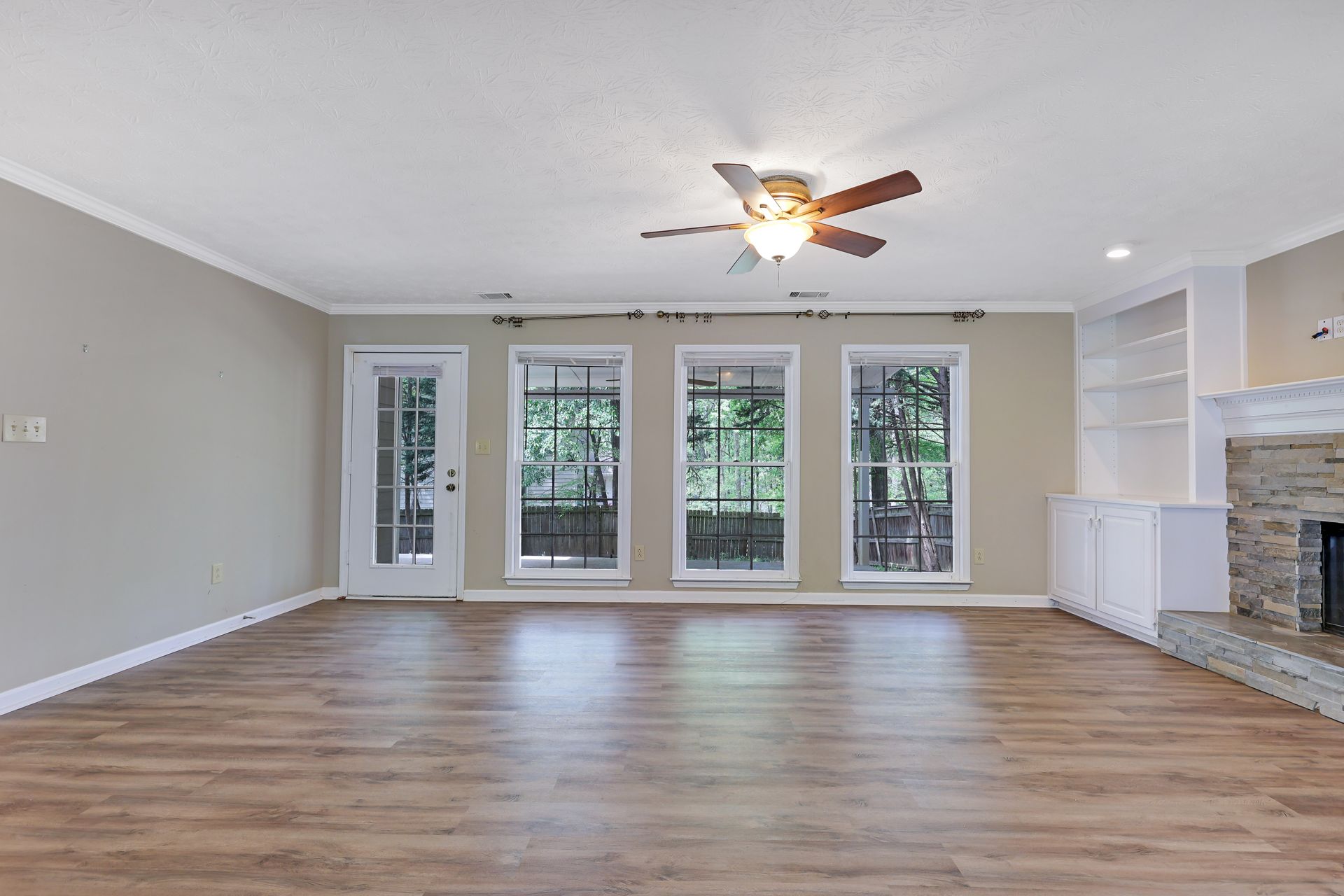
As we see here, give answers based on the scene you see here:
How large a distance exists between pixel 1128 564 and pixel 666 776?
3.59m

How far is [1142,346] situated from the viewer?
4801 mm

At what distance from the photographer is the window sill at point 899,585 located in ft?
17.7

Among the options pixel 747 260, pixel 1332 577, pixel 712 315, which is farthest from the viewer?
pixel 712 315

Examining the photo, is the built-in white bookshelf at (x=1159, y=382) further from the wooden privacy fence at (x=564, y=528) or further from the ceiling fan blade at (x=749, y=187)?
the wooden privacy fence at (x=564, y=528)

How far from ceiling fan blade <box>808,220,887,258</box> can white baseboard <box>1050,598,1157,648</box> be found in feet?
9.92

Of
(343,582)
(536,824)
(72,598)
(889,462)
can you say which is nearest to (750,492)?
(889,462)

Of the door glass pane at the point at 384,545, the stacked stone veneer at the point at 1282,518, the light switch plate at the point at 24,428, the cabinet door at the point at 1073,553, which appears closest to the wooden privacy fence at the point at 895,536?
the cabinet door at the point at 1073,553

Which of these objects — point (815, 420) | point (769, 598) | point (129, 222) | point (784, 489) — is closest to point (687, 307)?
point (815, 420)

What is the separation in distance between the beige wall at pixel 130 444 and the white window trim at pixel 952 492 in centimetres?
425

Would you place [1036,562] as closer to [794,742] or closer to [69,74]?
[794,742]

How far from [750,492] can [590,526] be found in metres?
1.35

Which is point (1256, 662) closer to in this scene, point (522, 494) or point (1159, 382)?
point (1159, 382)

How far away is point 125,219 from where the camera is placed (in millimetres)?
3564

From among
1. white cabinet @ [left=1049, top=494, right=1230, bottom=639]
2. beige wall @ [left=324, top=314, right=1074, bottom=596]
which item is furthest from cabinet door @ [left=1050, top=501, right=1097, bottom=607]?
beige wall @ [left=324, top=314, right=1074, bottom=596]
